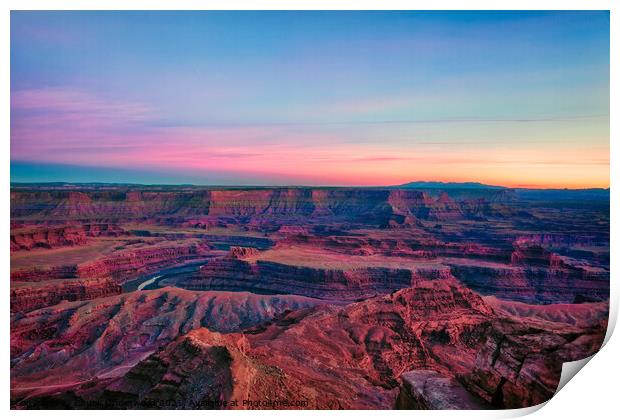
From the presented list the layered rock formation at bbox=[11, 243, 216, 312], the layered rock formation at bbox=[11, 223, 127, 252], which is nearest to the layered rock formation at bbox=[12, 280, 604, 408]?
the layered rock formation at bbox=[11, 243, 216, 312]

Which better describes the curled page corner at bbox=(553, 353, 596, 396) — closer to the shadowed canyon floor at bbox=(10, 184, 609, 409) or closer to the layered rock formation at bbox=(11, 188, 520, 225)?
the shadowed canyon floor at bbox=(10, 184, 609, 409)

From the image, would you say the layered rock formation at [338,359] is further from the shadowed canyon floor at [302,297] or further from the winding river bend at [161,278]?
the winding river bend at [161,278]

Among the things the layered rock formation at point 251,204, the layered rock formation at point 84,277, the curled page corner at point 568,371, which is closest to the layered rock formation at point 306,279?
the layered rock formation at point 84,277

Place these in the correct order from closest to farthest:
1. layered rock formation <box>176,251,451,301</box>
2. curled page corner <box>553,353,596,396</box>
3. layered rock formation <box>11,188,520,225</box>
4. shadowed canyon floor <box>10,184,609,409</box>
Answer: curled page corner <box>553,353,596,396</box> → shadowed canyon floor <box>10,184,609,409</box> → layered rock formation <box>176,251,451,301</box> → layered rock formation <box>11,188,520,225</box>

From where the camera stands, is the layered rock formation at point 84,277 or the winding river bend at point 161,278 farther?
the winding river bend at point 161,278

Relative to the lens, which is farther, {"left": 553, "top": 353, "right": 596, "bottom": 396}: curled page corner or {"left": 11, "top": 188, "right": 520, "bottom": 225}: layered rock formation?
{"left": 11, "top": 188, "right": 520, "bottom": 225}: layered rock formation

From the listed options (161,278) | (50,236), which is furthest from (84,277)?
(161,278)

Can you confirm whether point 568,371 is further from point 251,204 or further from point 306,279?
point 251,204
